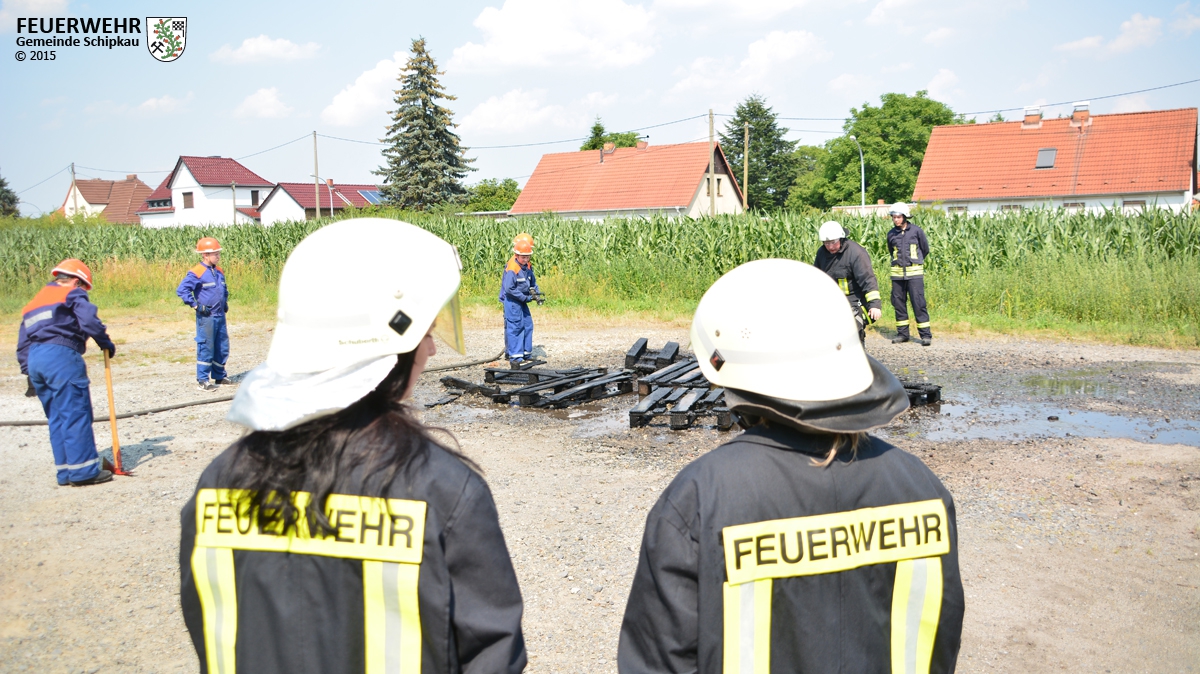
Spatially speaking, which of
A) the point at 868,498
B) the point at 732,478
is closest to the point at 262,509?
the point at 732,478

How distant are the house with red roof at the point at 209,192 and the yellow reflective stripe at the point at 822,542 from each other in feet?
224

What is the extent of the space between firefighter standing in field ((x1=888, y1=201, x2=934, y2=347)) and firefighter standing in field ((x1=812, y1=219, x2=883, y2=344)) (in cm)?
253

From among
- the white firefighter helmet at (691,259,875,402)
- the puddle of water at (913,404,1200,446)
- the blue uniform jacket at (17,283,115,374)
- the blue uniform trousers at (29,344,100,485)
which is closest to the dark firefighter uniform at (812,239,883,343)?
the puddle of water at (913,404,1200,446)

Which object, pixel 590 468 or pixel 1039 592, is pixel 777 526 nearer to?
pixel 1039 592

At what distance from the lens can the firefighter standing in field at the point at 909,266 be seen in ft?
43.3

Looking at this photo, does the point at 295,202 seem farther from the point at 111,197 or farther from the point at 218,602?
the point at 218,602

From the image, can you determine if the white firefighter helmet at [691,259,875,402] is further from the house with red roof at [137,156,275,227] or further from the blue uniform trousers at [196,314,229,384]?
the house with red roof at [137,156,275,227]

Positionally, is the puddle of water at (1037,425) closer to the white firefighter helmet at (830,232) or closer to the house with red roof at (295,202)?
the white firefighter helmet at (830,232)

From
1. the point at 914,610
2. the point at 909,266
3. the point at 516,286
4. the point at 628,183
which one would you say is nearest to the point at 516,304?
the point at 516,286

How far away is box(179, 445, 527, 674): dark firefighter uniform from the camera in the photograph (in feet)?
5.18

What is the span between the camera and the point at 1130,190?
3841cm

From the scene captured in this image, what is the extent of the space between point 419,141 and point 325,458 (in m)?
51.0

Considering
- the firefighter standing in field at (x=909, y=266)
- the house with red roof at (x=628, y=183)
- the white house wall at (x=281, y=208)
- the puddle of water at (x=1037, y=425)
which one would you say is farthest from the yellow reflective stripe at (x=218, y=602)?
the white house wall at (x=281, y=208)

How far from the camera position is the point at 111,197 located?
81188 millimetres
